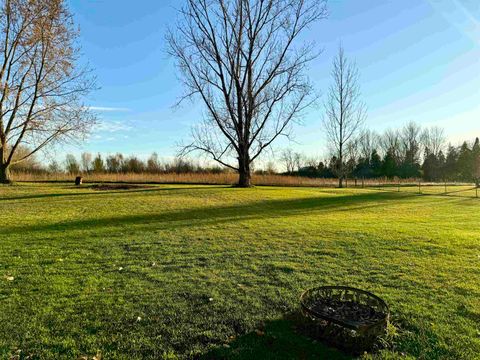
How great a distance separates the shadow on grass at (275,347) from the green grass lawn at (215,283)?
12 millimetres

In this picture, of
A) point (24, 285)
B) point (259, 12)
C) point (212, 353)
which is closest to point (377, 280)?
point (212, 353)

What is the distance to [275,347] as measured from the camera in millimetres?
2805

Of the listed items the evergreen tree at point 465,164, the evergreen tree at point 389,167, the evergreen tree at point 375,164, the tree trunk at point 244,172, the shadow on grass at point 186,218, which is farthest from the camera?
the evergreen tree at point 465,164

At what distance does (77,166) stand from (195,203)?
27.9 meters

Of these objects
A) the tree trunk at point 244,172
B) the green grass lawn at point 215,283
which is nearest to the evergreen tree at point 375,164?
the tree trunk at point 244,172

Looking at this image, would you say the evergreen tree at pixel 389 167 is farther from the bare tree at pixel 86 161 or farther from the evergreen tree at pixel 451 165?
the bare tree at pixel 86 161

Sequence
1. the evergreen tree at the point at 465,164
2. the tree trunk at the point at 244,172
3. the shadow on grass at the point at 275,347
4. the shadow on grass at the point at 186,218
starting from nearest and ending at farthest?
the shadow on grass at the point at 275,347 < the shadow on grass at the point at 186,218 < the tree trunk at the point at 244,172 < the evergreen tree at the point at 465,164

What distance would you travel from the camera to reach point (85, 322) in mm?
3162

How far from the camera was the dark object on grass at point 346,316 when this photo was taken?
9.14ft

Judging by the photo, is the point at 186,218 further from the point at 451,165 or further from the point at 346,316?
the point at 451,165

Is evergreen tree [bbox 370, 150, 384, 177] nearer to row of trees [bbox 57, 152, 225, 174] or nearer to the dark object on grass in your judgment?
row of trees [bbox 57, 152, 225, 174]

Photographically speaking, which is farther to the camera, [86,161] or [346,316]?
[86,161]

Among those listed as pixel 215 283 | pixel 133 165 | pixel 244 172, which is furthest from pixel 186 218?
pixel 133 165

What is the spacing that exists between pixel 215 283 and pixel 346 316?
1.77 m
